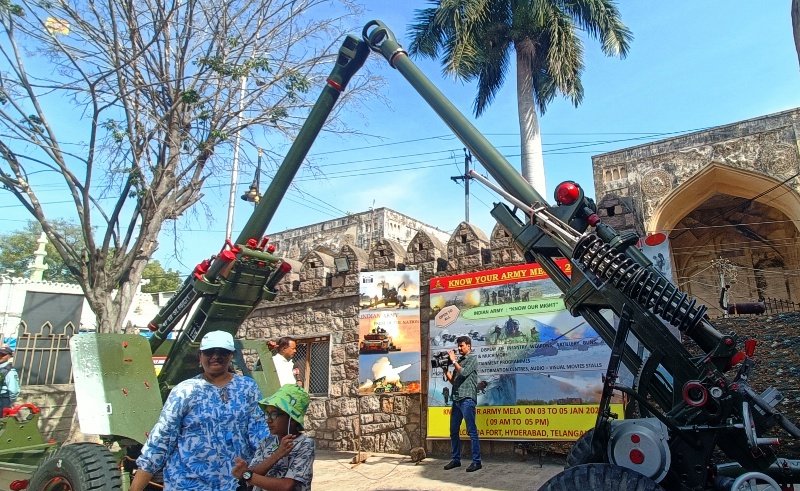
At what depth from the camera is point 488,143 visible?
158 inches

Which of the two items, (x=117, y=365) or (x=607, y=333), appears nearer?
(x=607, y=333)

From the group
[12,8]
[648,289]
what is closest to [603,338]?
[648,289]

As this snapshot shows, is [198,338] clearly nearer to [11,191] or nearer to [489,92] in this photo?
[11,191]

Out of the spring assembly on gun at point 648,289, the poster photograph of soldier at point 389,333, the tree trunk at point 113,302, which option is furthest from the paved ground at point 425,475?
the spring assembly on gun at point 648,289

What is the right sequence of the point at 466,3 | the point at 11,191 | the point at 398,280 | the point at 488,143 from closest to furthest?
the point at 488,143 < the point at 11,191 < the point at 398,280 < the point at 466,3

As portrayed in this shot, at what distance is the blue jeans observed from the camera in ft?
21.4

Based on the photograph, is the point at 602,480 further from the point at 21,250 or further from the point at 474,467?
the point at 21,250

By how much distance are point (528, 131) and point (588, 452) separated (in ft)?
36.8

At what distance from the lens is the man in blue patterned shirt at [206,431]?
2744 millimetres

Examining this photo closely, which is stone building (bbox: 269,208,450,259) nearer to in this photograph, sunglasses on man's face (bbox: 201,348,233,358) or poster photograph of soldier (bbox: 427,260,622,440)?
poster photograph of soldier (bbox: 427,260,622,440)

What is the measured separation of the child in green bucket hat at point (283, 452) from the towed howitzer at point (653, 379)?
1344mm

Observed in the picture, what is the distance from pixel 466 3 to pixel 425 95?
10.2m

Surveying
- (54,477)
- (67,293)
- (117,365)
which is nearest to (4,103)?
(117,365)

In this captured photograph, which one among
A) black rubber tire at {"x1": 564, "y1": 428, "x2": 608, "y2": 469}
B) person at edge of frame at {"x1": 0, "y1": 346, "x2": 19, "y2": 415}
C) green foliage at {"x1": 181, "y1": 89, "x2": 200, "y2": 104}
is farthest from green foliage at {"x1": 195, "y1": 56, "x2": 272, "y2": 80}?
black rubber tire at {"x1": 564, "y1": 428, "x2": 608, "y2": 469}
